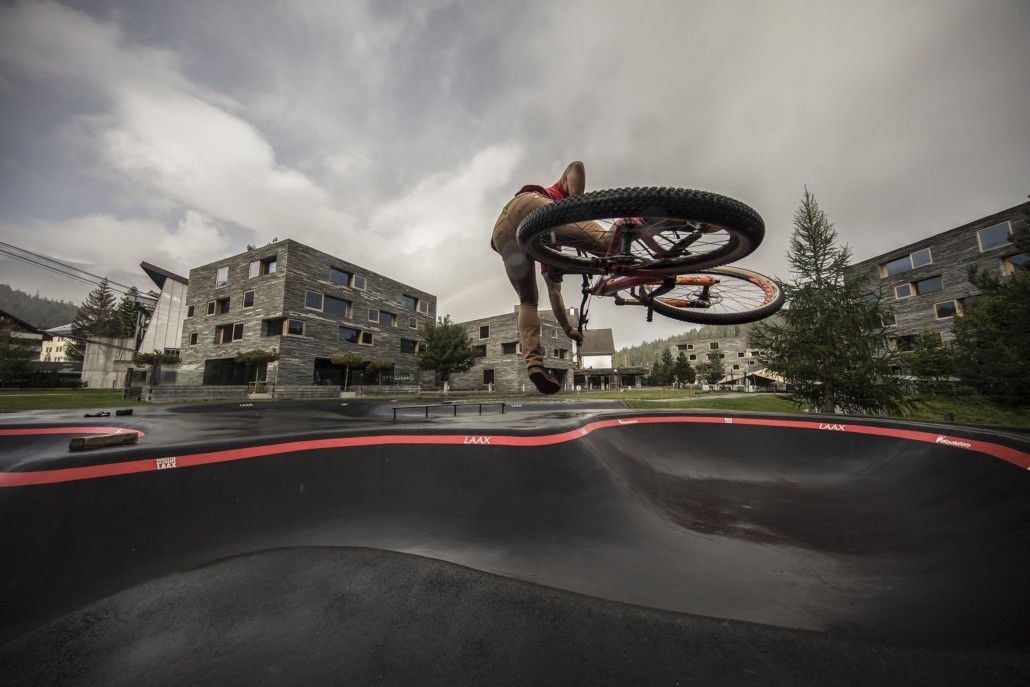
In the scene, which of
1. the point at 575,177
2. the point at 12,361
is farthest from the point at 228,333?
the point at 575,177

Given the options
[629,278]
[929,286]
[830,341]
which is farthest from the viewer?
[929,286]

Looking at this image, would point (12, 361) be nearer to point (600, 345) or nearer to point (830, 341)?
point (830, 341)

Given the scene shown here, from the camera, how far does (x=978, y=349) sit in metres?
15.4

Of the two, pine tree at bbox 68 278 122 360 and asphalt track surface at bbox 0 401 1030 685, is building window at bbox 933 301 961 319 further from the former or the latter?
pine tree at bbox 68 278 122 360

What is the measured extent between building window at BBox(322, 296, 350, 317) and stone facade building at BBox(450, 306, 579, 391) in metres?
12.0

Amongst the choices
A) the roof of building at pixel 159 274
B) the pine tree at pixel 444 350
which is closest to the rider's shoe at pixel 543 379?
the pine tree at pixel 444 350

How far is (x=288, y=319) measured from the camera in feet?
78.5

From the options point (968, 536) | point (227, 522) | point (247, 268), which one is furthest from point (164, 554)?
point (247, 268)

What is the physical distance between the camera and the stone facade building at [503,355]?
35.7 m

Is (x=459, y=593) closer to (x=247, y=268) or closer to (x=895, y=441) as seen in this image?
(x=895, y=441)

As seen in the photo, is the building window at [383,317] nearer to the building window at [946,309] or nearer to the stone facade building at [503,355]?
the stone facade building at [503,355]

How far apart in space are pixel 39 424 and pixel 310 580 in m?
7.10

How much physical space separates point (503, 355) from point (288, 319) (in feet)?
61.5

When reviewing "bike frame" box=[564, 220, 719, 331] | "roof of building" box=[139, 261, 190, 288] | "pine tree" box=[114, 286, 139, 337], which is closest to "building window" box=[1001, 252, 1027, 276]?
"bike frame" box=[564, 220, 719, 331]
